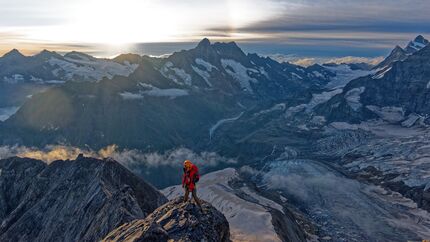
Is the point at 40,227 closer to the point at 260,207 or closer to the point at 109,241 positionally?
the point at 109,241

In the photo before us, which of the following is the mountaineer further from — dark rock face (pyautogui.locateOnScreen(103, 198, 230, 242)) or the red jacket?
dark rock face (pyautogui.locateOnScreen(103, 198, 230, 242))

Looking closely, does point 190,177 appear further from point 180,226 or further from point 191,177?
point 180,226

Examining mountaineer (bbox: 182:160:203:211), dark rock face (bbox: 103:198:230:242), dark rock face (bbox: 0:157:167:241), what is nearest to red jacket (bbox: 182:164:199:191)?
mountaineer (bbox: 182:160:203:211)

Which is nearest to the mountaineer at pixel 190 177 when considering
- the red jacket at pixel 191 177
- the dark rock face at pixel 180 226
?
the red jacket at pixel 191 177

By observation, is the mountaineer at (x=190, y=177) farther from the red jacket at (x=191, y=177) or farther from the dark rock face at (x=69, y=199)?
the dark rock face at (x=69, y=199)

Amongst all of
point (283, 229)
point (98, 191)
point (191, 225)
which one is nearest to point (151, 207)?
point (98, 191)

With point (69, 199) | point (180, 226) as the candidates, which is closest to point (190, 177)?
point (180, 226)
